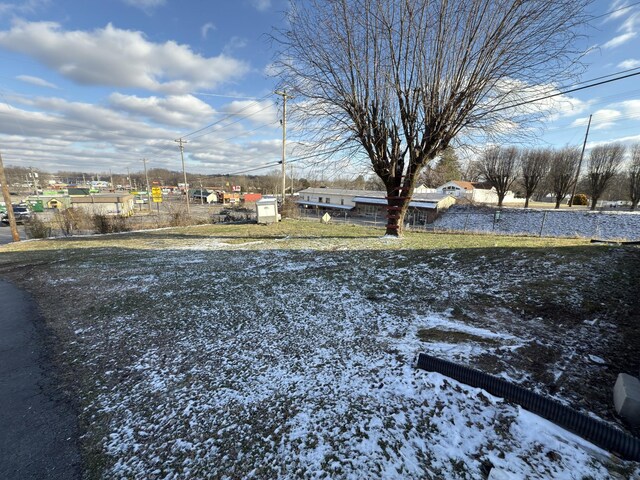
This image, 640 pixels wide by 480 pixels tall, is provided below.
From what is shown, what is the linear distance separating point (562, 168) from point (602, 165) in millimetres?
4300

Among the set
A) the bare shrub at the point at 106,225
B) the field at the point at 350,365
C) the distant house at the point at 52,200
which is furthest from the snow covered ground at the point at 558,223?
the distant house at the point at 52,200

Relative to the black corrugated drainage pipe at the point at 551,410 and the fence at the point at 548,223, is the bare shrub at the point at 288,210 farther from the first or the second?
the black corrugated drainage pipe at the point at 551,410

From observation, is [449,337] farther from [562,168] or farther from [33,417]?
[562,168]

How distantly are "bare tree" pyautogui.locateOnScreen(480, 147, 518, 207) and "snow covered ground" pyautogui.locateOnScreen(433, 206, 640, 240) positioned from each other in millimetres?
6159

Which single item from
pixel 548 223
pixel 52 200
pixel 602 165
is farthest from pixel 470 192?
pixel 52 200

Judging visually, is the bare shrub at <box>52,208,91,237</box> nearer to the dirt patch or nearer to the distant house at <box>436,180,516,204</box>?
the dirt patch

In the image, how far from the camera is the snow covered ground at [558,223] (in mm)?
23234

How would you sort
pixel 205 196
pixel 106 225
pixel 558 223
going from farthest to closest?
pixel 205 196, pixel 558 223, pixel 106 225

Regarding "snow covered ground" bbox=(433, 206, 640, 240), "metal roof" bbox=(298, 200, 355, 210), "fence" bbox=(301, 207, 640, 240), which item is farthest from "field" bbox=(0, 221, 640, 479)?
"metal roof" bbox=(298, 200, 355, 210)

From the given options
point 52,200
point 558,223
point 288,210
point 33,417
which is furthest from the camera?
point 52,200

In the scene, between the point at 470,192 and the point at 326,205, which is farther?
the point at 326,205

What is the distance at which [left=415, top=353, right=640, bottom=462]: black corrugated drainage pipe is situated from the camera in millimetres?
1815

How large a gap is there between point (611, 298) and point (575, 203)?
63.4 m

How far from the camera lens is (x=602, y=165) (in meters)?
35.5
